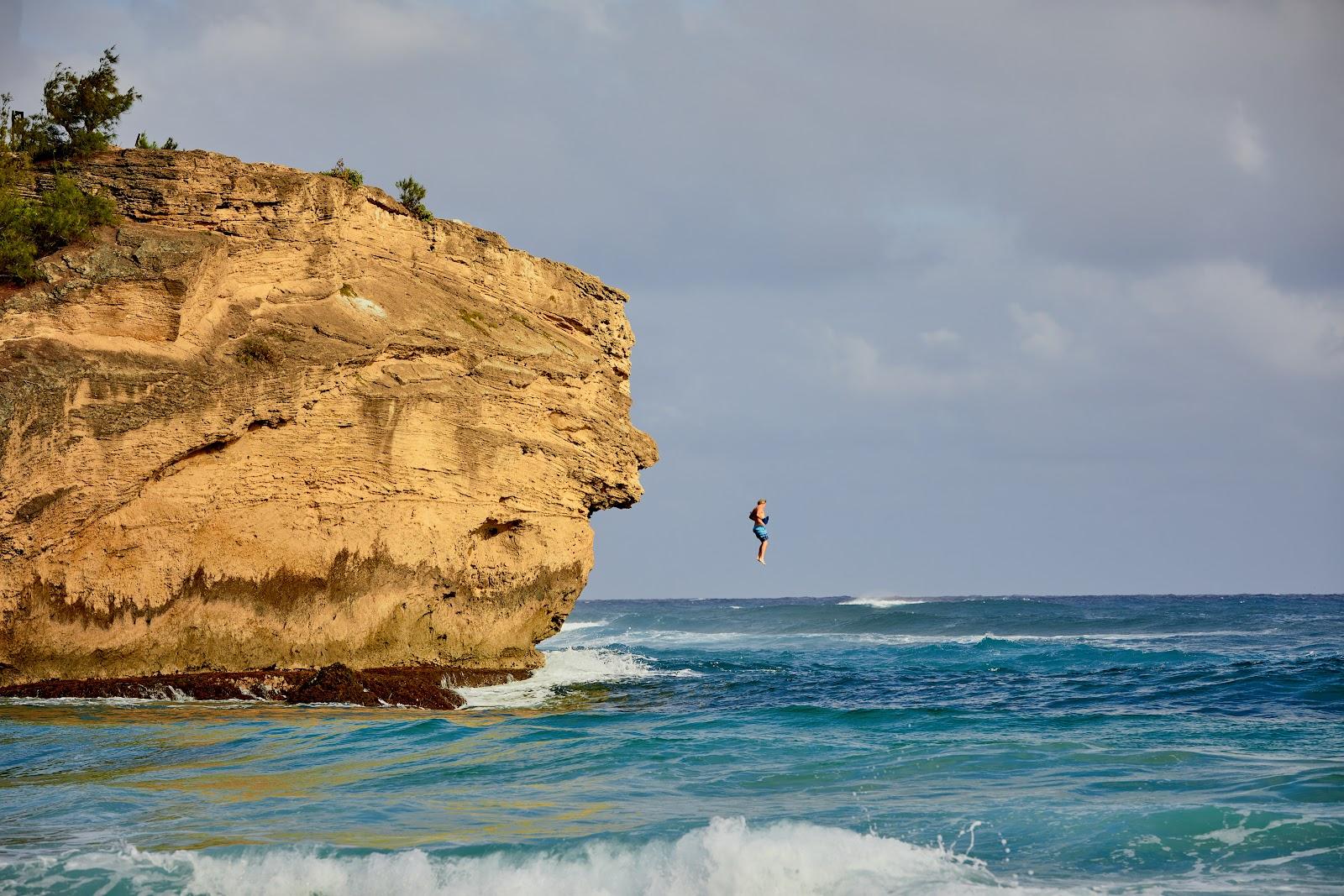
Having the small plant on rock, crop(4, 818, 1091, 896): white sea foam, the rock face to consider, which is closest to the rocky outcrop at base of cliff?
the rock face

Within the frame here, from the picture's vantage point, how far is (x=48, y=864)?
8859 millimetres

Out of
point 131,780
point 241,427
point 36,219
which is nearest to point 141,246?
point 36,219

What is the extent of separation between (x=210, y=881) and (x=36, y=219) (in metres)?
13.4

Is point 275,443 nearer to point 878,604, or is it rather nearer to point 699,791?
point 699,791

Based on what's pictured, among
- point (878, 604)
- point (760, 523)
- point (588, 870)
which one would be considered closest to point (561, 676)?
point (760, 523)

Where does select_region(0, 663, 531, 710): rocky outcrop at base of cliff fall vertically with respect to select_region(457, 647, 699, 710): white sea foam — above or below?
above

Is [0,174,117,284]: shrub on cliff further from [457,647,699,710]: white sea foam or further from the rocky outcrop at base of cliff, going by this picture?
[457,647,699,710]: white sea foam

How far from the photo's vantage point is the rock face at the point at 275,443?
56.3ft

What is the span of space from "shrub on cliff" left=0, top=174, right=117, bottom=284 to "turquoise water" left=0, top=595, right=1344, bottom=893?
7.08 m

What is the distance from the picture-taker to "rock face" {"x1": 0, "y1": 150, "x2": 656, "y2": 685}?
1717 cm

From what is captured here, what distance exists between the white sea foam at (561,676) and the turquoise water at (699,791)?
150 millimetres

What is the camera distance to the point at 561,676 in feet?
77.0

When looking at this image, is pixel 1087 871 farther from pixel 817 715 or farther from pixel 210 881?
pixel 817 715

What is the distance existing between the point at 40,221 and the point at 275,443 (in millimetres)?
5148
